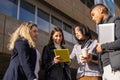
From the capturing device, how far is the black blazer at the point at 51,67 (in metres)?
5.39

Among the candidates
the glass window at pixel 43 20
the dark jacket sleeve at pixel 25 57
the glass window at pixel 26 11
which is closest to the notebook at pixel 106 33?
the dark jacket sleeve at pixel 25 57

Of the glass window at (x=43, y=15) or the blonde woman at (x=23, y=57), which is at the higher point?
the glass window at (x=43, y=15)

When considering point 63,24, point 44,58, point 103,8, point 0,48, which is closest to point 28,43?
point 44,58

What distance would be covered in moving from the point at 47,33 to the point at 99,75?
330 inches

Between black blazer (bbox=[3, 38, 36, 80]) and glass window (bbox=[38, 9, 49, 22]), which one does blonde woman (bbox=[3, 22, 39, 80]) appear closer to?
black blazer (bbox=[3, 38, 36, 80])

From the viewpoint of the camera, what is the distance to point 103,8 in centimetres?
418

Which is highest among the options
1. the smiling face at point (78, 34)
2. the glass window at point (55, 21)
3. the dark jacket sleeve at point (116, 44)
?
the glass window at point (55, 21)

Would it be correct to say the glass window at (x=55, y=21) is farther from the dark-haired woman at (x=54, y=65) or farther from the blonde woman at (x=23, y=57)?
the blonde woman at (x=23, y=57)

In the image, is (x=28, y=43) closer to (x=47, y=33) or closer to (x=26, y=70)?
(x=26, y=70)

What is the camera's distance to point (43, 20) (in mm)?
13445

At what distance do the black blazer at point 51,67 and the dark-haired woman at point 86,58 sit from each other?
0.96 feet

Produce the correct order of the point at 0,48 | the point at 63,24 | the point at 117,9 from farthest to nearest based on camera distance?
the point at 117,9 → the point at 63,24 → the point at 0,48

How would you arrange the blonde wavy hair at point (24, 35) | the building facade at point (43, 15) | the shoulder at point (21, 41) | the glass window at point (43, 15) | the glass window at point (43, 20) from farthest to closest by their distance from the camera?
the glass window at point (43, 15), the glass window at point (43, 20), the building facade at point (43, 15), the blonde wavy hair at point (24, 35), the shoulder at point (21, 41)

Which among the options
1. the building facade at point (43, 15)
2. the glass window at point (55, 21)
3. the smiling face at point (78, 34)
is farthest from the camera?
the glass window at point (55, 21)
